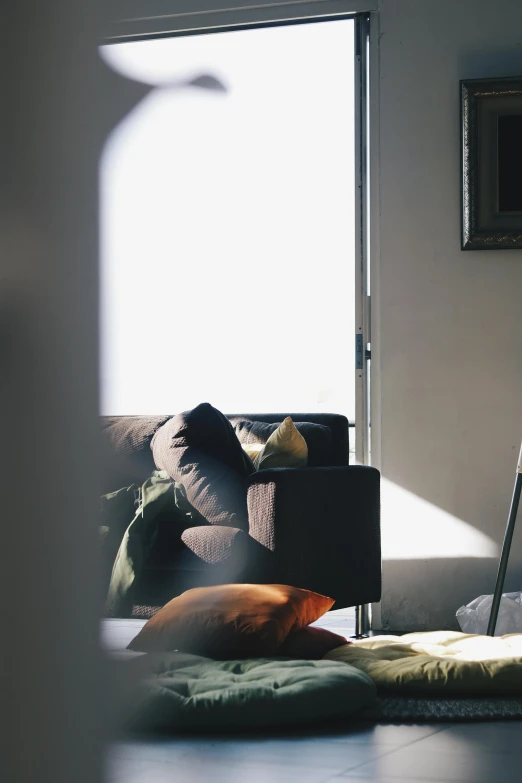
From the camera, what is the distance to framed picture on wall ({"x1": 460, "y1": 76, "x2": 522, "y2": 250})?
3541 millimetres

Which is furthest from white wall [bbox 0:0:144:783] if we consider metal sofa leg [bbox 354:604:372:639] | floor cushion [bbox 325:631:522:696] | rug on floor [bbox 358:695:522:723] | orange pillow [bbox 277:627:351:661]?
metal sofa leg [bbox 354:604:372:639]

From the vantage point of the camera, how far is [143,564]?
9.41 ft

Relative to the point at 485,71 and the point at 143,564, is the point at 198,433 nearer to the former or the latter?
the point at 143,564

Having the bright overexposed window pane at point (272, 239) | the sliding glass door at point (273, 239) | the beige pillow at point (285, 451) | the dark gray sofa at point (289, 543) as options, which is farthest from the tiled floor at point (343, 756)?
the bright overexposed window pane at point (272, 239)

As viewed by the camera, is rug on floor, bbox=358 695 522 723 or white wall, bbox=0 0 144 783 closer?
white wall, bbox=0 0 144 783

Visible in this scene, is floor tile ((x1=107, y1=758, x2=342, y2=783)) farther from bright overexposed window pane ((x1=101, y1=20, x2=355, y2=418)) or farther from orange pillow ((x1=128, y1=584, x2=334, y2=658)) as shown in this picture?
bright overexposed window pane ((x1=101, y1=20, x2=355, y2=418))

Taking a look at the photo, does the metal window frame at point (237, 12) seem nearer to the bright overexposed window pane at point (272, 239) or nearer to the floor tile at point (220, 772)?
the bright overexposed window pane at point (272, 239)

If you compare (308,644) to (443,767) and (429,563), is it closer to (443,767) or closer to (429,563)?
(443,767)

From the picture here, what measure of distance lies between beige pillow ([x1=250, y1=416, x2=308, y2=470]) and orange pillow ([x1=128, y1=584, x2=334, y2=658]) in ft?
2.46

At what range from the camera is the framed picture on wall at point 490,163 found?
3541mm

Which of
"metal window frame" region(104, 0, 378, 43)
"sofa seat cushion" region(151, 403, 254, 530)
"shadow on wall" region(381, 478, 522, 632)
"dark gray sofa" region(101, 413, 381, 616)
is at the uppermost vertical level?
"metal window frame" region(104, 0, 378, 43)

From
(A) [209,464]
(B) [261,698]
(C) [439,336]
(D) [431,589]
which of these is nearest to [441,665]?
(B) [261,698]

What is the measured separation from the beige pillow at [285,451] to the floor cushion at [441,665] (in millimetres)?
833

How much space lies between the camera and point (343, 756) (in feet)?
5.23
